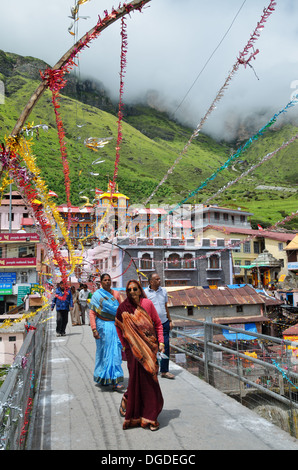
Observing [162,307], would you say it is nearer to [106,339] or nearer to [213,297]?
[106,339]

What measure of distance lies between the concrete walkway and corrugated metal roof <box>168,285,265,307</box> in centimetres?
1434

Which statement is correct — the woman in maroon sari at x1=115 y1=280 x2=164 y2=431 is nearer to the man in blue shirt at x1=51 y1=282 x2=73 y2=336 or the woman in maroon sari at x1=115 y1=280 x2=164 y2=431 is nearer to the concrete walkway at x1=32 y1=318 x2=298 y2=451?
the concrete walkway at x1=32 y1=318 x2=298 y2=451

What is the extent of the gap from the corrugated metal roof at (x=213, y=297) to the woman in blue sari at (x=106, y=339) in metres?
14.3

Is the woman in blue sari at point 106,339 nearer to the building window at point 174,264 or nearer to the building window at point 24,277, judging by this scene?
the building window at point 174,264

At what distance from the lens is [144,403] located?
4117mm

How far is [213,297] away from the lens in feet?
71.7

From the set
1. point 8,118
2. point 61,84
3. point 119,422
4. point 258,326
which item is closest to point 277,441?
point 119,422

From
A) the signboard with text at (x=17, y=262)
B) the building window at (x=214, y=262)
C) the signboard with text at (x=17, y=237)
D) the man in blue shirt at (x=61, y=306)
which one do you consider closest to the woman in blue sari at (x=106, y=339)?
the man in blue shirt at (x=61, y=306)

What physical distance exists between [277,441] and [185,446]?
36.4 inches

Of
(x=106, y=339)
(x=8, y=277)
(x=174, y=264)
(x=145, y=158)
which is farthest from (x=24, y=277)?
(x=145, y=158)

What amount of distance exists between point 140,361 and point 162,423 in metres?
0.76

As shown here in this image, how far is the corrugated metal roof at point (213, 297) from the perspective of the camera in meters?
20.8
